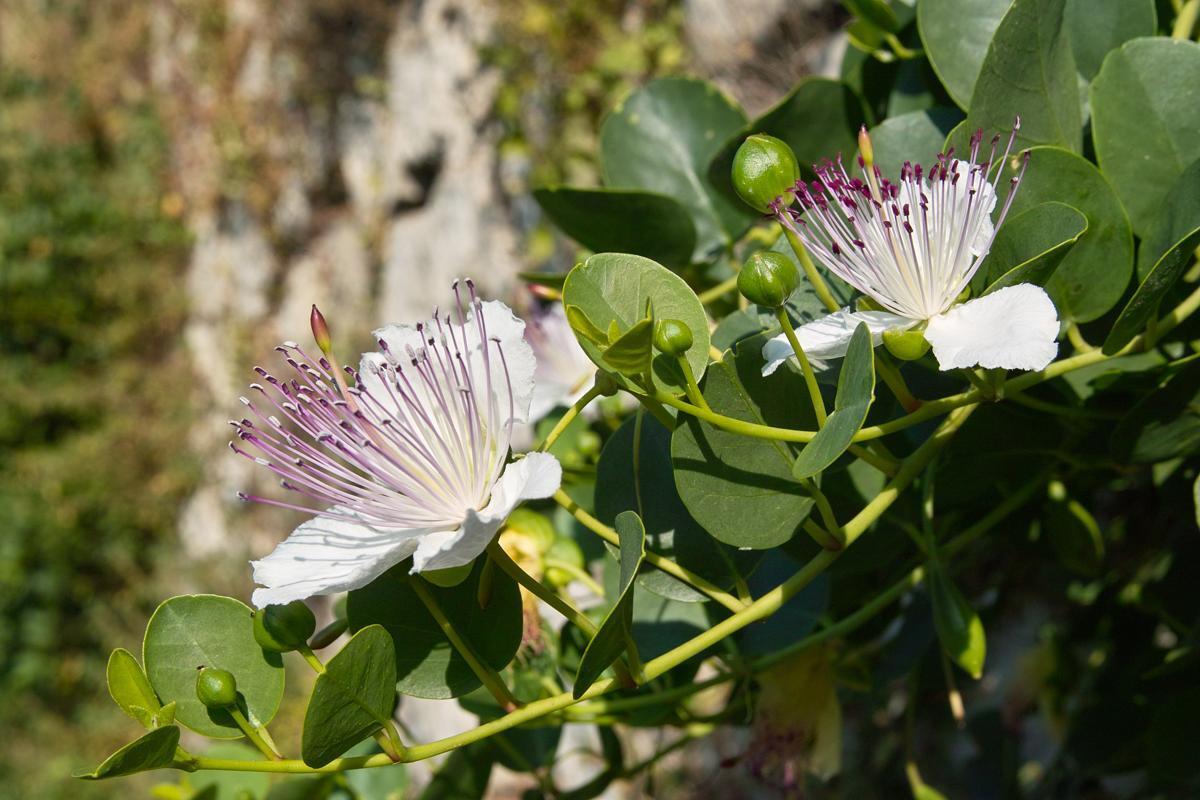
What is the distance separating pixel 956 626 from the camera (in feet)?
1.94

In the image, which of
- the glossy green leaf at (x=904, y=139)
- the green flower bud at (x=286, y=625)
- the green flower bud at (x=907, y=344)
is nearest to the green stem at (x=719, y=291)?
Result: the glossy green leaf at (x=904, y=139)

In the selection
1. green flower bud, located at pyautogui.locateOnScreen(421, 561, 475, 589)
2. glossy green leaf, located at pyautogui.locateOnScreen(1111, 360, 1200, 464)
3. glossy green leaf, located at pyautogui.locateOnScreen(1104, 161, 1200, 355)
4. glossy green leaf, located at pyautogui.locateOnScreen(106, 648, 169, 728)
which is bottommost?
glossy green leaf, located at pyautogui.locateOnScreen(1111, 360, 1200, 464)

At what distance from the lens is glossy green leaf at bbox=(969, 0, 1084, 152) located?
52 centimetres

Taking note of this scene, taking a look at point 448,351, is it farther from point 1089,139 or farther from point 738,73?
point 738,73

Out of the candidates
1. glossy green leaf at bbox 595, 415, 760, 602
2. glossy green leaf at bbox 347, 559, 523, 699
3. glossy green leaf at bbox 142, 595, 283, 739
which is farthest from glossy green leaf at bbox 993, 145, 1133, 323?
glossy green leaf at bbox 142, 595, 283, 739

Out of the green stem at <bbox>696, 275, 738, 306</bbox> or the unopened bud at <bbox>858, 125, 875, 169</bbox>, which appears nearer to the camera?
the unopened bud at <bbox>858, 125, 875, 169</bbox>

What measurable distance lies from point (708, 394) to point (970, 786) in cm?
75

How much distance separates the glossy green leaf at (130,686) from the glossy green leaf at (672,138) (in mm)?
486

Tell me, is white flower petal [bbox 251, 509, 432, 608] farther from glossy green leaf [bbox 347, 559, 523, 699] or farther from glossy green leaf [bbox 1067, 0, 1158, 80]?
glossy green leaf [bbox 1067, 0, 1158, 80]

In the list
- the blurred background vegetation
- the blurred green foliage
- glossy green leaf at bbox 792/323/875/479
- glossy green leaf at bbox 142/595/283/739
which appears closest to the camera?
glossy green leaf at bbox 792/323/875/479

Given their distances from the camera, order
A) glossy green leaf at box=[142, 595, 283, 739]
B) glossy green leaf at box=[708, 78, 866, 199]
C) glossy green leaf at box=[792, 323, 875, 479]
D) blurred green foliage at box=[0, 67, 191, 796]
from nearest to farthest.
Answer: glossy green leaf at box=[792, 323, 875, 479]
glossy green leaf at box=[142, 595, 283, 739]
glossy green leaf at box=[708, 78, 866, 199]
blurred green foliage at box=[0, 67, 191, 796]

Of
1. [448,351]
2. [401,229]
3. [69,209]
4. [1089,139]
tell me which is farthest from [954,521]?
[69,209]

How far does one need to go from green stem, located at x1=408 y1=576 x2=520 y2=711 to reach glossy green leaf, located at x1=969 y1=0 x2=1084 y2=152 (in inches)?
14.2

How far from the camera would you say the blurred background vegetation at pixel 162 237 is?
327cm
